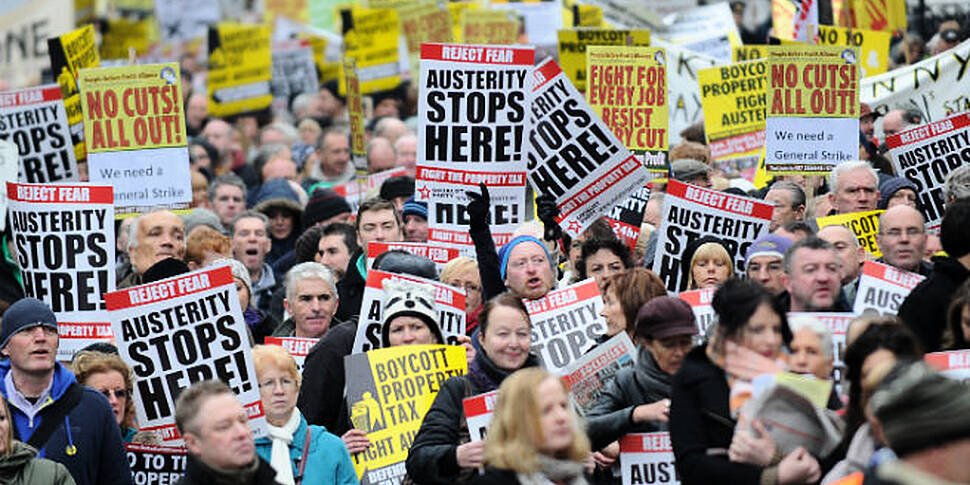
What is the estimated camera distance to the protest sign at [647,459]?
7867mm

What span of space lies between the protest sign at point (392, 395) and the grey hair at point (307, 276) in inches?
63.1

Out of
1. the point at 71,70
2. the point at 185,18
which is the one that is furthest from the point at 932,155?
the point at 185,18

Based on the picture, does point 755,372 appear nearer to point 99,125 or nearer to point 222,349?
point 222,349

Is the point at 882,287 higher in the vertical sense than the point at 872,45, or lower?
lower

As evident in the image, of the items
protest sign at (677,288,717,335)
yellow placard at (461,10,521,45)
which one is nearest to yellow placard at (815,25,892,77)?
yellow placard at (461,10,521,45)

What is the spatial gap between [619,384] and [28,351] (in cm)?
295

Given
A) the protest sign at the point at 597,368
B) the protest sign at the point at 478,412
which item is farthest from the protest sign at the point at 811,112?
the protest sign at the point at 478,412

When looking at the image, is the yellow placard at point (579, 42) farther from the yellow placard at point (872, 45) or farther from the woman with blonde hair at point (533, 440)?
the woman with blonde hair at point (533, 440)

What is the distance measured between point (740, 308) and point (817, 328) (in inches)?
14.6

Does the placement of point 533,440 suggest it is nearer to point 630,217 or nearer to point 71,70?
point 630,217

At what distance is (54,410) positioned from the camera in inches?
347

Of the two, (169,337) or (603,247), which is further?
(603,247)

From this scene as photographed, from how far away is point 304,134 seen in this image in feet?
67.5

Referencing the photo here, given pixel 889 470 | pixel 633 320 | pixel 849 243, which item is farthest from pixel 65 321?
pixel 889 470
